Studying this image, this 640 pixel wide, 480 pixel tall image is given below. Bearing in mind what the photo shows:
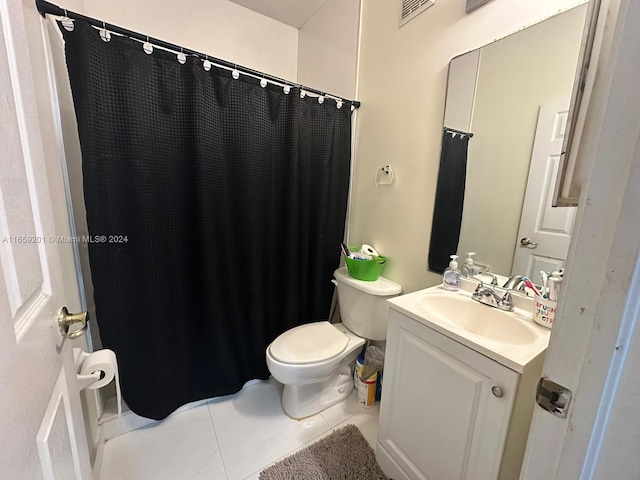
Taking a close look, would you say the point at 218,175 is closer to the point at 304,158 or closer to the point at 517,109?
the point at 304,158

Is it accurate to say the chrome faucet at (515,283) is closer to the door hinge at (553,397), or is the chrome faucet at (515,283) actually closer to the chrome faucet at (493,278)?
the chrome faucet at (493,278)

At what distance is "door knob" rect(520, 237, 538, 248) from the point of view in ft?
3.38

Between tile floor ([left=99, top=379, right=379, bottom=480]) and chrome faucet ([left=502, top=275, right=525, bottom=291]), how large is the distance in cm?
103

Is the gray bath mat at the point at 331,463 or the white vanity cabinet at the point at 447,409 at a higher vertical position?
the white vanity cabinet at the point at 447,409

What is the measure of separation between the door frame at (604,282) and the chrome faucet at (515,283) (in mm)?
824

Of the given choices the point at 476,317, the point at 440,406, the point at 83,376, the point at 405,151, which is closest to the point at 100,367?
the point at 83,376

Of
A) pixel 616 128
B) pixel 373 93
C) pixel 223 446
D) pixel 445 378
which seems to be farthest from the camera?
pixel 373 93

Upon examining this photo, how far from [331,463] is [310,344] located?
532 mm

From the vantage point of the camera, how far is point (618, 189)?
309 millimetres

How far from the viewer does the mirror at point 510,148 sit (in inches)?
36.9

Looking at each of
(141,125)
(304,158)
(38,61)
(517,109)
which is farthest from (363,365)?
(38,61)

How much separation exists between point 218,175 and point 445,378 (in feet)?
4.45

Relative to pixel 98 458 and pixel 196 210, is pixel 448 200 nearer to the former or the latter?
pixel 196 210

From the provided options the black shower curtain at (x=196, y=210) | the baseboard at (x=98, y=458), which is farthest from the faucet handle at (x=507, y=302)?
the baseboard at (x=98, y=458)
